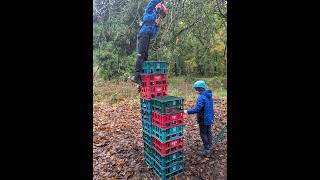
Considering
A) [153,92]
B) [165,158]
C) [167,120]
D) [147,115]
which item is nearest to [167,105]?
[167,120]

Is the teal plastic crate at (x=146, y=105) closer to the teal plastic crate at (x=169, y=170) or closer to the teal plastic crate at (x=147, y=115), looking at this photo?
the teal plastic crate at (x=147, y=115)

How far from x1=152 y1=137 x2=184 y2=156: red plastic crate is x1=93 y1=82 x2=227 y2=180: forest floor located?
44 cm

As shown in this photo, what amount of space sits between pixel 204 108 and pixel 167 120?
75 cm

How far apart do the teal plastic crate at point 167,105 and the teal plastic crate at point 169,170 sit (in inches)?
31.3

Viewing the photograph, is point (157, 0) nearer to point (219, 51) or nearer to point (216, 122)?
point (216, 122)

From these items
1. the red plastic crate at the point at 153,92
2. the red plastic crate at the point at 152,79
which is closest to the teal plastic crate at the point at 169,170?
the red plastic crate at the point at 153,92

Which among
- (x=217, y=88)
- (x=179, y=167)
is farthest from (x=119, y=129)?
(x=217, y=88)

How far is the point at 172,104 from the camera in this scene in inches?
118

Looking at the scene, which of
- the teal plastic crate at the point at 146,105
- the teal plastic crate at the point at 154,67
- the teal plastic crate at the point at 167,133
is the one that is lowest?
the teal plastic crate at the point at 167,133

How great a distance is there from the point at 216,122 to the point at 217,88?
252cm

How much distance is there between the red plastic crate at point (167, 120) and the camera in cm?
296

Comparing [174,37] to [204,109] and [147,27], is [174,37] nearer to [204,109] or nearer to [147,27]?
[147,27]

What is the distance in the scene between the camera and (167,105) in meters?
2.94

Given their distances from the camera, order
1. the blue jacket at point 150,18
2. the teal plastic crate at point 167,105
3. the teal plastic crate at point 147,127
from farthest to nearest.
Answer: the blue jacket at point 150,18 → the teal plastic crate at point 147,127 → the teal plastic crate at point 167,105
